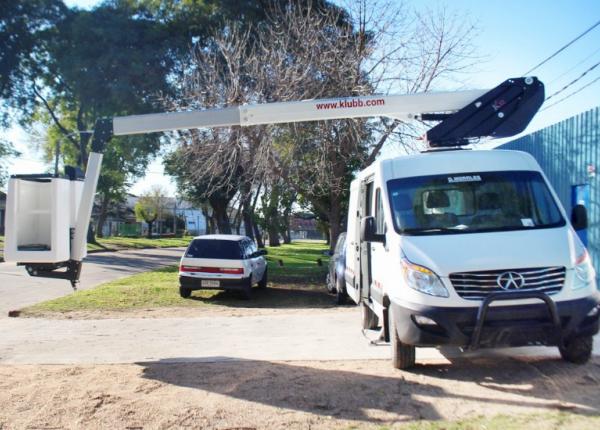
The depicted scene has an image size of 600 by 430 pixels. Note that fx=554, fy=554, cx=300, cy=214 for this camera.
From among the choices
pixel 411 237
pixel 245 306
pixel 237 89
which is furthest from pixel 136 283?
pixel 411 237

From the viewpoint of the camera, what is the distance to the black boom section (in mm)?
7727

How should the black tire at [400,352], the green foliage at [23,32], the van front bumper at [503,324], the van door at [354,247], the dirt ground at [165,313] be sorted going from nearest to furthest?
the van front bumper at [503,324] → the black tire at [400,352] → the van door at [354,247] → the dirt ground at [165,313] → the green foliage at [23,32]

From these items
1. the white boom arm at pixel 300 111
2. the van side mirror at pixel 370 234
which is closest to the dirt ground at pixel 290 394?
the van side mirror at pixel 370 234

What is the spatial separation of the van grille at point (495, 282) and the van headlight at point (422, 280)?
14 cm

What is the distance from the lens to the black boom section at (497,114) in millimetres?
7727

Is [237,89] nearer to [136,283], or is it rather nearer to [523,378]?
[136,283]

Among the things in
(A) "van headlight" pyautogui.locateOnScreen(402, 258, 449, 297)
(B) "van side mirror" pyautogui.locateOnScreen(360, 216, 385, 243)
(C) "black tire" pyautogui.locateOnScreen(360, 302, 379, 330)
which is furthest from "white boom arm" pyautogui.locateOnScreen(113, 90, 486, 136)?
(A) "van headlight" pyautogui.locateOnScreen(402, 258, 449, 297)

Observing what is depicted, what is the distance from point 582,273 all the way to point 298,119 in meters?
Result: 4.30

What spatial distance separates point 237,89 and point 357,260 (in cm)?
837

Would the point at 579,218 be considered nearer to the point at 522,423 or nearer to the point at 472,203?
the point at 472,203

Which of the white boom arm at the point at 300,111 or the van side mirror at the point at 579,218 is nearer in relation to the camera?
the van side mirror at the point at 579,218

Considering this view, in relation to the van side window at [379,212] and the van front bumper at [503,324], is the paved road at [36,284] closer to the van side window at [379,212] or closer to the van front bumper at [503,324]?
the van side window at [379,212]

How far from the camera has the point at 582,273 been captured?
557 centimetres

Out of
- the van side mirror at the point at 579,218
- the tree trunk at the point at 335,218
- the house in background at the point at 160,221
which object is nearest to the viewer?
the van side mirror at the point at 579,218
